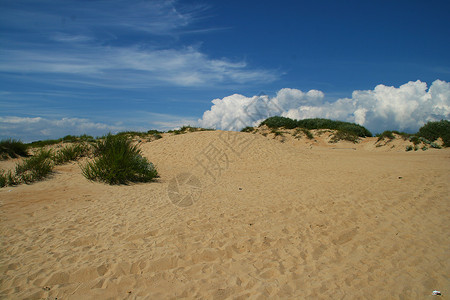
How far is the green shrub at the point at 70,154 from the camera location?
1259 centimetres

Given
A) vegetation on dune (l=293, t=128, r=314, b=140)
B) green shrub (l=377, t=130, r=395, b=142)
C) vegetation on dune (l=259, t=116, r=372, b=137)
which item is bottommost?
green shrub (l=377, t=130, r=395, b=142)

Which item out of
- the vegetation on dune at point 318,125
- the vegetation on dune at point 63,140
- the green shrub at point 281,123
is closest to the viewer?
the vegetation on dune at point 63,140

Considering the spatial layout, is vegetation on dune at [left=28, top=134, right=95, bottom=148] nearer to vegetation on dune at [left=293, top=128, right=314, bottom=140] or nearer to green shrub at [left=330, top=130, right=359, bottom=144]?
vegetation on dune at [left=293, top=128, right=314, bottom=140]

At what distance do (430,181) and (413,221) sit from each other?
11.2 ft

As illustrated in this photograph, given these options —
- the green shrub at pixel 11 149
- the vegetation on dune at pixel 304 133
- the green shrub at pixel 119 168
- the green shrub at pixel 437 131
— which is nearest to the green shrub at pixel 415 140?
the green shrub at pixel 437 131

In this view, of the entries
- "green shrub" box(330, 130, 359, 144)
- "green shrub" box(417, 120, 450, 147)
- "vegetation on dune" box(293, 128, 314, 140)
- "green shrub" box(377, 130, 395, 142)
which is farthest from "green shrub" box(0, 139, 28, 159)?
"green shrub" box(417, 120, 450, 147)

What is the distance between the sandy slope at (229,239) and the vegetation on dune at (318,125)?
15835 millimetres

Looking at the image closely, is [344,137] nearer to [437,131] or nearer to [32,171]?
[437,131]

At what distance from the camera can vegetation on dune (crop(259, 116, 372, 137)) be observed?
23.7 m

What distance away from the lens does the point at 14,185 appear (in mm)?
7535

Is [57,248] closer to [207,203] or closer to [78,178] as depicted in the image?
[207,203]

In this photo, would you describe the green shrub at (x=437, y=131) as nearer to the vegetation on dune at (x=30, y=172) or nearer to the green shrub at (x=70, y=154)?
the vegetation on dune at (x=30, y=172)

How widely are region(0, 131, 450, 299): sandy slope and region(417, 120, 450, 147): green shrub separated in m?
9.08

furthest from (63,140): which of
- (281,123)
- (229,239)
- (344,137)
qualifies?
(344,137)
